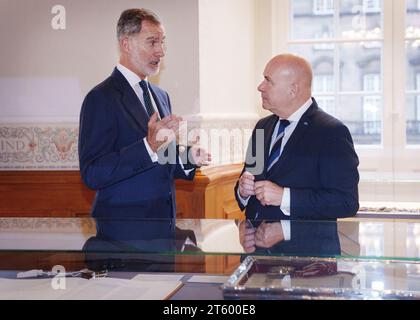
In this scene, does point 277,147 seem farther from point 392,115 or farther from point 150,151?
point 392,115

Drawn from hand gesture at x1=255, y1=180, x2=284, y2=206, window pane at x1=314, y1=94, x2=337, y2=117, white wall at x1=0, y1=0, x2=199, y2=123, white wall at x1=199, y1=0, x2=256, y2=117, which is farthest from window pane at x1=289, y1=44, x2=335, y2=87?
hand gesture at x1=255, y1=180, x2=284, y2=206

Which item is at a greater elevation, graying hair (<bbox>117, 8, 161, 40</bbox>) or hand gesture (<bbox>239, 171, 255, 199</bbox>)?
graying hair (<bbox>117, 8, 161, 40</bbox>)

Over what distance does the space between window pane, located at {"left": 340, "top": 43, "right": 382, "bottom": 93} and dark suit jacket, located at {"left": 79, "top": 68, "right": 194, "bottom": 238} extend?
1.72 metres

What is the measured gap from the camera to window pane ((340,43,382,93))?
3.70 m

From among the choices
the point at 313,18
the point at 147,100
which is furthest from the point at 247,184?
the point at 313,18

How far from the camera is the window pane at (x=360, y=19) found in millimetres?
3688

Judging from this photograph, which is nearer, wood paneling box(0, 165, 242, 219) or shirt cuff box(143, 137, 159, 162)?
shirt cuff box(143, 137, 159, 162)

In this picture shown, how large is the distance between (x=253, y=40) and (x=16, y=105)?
1298 mm

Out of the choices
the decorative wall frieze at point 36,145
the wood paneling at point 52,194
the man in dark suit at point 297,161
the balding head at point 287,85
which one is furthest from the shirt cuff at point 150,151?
the decorative wall frieze at point 36,145

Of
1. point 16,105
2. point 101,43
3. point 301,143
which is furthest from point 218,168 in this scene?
point 301,143

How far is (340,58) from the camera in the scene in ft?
12.2

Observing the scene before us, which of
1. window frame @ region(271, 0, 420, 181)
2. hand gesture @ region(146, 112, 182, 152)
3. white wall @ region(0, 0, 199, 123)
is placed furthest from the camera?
window frame @ region(271, 0, 420, 181)

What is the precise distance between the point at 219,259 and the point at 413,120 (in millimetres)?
2786

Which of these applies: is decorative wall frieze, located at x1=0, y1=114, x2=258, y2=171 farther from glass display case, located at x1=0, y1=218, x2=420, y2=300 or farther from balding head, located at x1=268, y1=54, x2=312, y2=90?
glass display case, located at x1=0, y1=218, x2=420, y2=300
